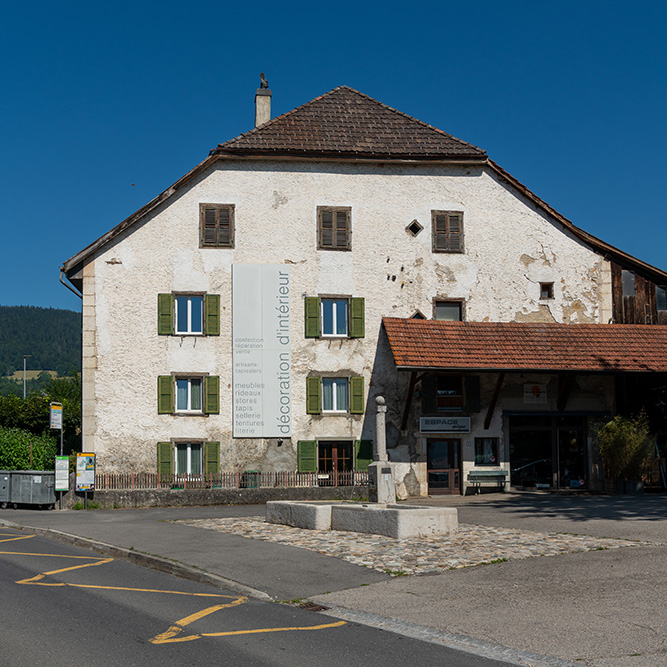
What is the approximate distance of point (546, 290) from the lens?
2992cm

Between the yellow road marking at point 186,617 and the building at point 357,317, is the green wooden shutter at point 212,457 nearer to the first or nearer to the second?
the building at point 357,317

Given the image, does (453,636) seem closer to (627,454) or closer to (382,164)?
(627,454)

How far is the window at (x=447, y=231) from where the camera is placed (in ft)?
96.0

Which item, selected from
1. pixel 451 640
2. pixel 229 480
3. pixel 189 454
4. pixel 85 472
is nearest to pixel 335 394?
pixel 229 480

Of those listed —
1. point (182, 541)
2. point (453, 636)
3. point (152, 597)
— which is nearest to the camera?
point (453, 636)

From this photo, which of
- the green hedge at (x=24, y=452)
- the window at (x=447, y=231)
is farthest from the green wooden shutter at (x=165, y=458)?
the window at (x=447, y=231)

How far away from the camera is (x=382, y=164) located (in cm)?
2923

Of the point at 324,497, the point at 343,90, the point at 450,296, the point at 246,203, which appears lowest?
the point at 324,497

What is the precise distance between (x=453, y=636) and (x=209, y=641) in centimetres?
241

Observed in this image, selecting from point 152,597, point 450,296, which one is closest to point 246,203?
point 450,296

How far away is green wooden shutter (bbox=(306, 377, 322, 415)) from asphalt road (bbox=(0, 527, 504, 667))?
1606 centimetres

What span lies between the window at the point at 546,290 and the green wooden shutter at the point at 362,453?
8.04 m

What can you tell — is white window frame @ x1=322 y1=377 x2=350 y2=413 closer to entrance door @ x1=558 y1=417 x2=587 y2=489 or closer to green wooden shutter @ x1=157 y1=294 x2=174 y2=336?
green wooden shutter @ x1=157 y1=294 x2=174 y2=336

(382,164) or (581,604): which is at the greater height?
(382,164)
